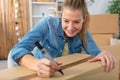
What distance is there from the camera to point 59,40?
1008 mm

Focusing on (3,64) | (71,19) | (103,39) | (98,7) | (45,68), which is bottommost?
(3,64)

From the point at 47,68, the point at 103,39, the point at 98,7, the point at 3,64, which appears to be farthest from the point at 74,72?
the point at 98,7

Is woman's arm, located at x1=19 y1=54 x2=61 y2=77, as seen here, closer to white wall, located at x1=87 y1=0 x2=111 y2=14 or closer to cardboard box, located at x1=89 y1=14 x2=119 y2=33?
cardboard box, located at x1=89 y1=14 x2=119 y2=33

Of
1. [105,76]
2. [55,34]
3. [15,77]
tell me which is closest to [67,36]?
[55,34]

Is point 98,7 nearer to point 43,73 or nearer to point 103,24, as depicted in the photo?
point 103,24

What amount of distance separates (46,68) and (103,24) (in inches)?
73.4

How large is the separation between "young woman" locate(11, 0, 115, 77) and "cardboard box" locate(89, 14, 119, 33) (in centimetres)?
135

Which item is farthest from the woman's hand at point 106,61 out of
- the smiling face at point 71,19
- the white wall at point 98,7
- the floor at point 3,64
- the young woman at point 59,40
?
the white wall at point 98,7

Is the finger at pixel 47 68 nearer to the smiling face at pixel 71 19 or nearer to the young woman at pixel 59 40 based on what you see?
the young woman at pixel 59 40

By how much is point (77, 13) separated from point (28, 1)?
3129mm

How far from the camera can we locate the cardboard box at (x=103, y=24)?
238cm

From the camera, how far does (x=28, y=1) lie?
12.7ft

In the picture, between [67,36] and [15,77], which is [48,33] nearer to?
[67,36]

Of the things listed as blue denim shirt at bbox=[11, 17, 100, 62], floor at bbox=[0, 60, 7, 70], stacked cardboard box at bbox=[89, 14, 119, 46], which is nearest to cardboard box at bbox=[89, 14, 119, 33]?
stacked cardboard box at bbox=[89, 14, 119, 46]
